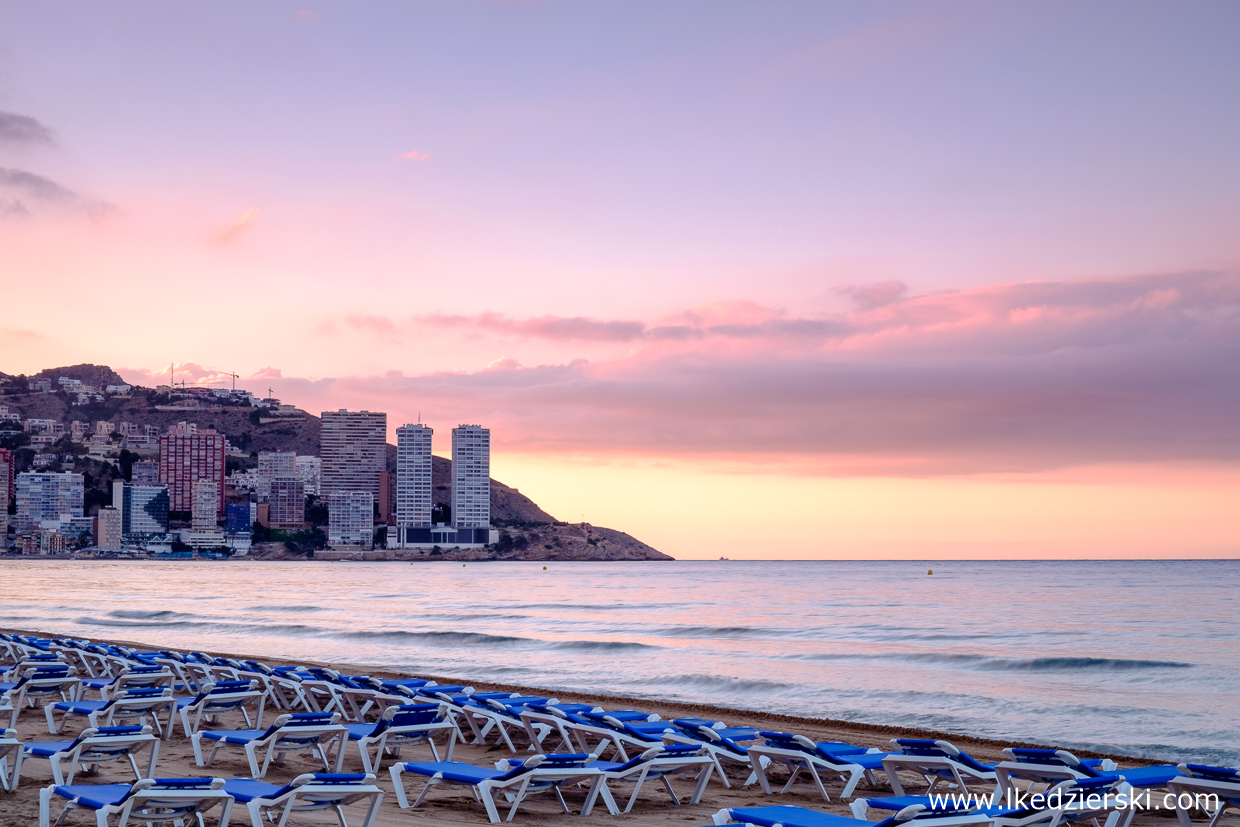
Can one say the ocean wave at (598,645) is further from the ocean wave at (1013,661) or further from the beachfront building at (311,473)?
the beachfront building at (311,473)

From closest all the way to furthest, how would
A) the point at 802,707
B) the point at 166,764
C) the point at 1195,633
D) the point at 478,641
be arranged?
the point at 166,764 < the point at 802,707 < the point at 478,641 < the point at 1195,633

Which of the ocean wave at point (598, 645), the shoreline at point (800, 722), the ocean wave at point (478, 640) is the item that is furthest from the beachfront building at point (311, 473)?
the shoreline at point (800, 722)

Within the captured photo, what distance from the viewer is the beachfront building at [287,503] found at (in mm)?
175875

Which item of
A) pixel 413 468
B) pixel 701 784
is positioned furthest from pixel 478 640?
pixel 413 468

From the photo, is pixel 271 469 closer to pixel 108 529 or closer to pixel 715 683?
pixel 108 529

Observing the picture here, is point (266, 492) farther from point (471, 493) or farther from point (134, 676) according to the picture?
point (134, 676)

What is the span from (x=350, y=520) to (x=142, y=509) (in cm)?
3187

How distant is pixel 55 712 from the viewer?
12.2 m

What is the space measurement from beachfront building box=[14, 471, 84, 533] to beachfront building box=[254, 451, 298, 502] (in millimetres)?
26973

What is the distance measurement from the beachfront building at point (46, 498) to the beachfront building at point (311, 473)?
33.9m

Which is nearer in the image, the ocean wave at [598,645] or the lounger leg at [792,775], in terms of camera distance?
the lounger leg at [792,775]

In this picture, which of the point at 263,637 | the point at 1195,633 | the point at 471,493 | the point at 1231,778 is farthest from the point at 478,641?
the point at 471,493

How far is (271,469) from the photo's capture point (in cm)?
18512

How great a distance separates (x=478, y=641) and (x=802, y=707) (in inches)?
584
